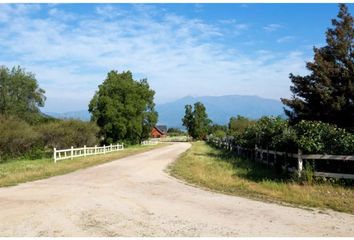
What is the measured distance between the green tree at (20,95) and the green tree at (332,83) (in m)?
50.3

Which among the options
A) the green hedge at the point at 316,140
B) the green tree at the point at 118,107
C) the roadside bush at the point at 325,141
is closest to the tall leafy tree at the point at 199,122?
the green tree at the point at 118,107

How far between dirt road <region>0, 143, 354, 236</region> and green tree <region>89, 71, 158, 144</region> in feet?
148

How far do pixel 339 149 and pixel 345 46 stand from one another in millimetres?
10069

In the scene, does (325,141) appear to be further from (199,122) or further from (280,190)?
(199,122)

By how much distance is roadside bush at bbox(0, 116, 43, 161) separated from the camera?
3688 cm

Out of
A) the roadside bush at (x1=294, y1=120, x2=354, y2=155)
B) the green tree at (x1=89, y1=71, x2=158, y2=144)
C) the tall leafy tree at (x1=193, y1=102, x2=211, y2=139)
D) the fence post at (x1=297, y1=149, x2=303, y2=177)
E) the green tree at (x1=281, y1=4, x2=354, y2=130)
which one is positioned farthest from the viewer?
the tall leafy tree at (x1=193, y1=102, x2=211, y2=139)

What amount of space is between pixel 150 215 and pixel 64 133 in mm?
32903

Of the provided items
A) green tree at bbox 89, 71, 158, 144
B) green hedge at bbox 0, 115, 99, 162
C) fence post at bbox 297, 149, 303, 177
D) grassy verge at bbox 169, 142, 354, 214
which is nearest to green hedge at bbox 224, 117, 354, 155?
fence post at bbox 297, 149, 303, 177

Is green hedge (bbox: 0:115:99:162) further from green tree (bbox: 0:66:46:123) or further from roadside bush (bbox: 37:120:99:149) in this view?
green tree (bbox: 0:66:46:123)

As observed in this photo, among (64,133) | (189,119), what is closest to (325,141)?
(64,133)

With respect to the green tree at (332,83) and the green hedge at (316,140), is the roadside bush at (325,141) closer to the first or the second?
the green hedge at (316,140)

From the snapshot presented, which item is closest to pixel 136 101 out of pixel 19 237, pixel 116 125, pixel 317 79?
pixel 116 125

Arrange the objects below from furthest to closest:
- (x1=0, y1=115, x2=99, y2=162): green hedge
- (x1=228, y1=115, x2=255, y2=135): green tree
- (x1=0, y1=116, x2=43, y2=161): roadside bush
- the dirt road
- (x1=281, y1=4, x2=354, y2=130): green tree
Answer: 1. (x1=228, y1=115, x2=255, y2=135): green tree
2. (x1=0, y1=115, x2=99, y2=162): green hedge
3. (x1=0, y1=116, x2=43, y2=161): roadside bush
4. (x1=281, y1=4, x2=354, y2=130): green tree
5. the dirt road

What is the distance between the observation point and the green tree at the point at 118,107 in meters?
58.8
